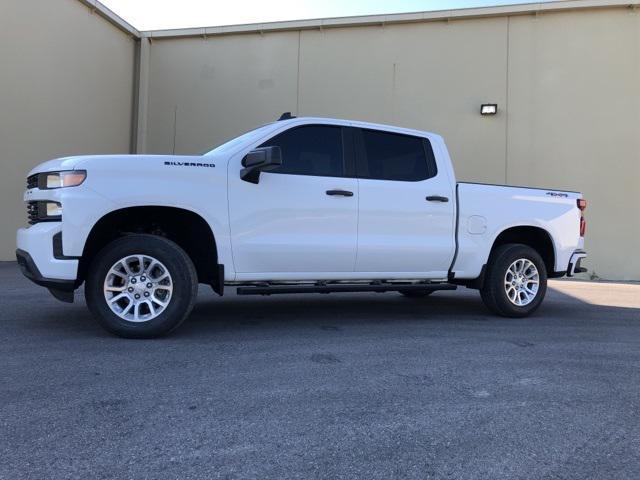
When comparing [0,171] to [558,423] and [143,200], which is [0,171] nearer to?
[143,200]

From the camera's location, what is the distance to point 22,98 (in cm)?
1101

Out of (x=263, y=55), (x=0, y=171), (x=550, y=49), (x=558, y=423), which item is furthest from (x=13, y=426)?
(x=550, y=49)

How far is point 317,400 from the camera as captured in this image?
10.6 ft

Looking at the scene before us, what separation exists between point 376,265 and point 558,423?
8.32 feet

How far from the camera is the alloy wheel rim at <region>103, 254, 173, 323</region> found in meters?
4.44

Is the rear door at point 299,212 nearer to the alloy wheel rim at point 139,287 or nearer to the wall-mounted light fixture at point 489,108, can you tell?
the alloy wheel rim at point 139,287

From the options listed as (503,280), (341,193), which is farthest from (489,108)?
(341,193)

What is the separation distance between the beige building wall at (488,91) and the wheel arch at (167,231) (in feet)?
31.7

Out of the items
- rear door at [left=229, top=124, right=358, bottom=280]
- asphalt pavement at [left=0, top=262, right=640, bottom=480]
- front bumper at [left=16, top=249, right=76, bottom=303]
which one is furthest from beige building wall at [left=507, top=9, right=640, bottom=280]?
front bumper at [left=16, top=249, right=76, bottom=303]

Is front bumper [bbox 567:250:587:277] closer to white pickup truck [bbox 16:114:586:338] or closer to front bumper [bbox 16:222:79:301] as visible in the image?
white pickup truck [bbox 16:114:586:338]

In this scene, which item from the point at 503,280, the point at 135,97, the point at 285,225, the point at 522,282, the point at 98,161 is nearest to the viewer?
the point at 98,161

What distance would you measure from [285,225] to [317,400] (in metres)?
2.02

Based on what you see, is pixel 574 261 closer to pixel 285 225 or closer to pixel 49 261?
pixel 285 225

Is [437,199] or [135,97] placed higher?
[135,97]
